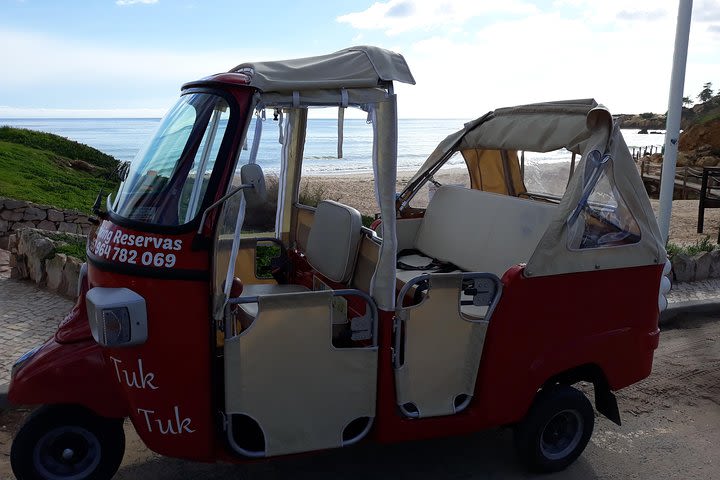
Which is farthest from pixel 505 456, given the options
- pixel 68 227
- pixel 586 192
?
pixel 68 227

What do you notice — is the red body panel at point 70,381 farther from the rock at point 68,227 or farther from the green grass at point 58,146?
the green grass at point 58,146

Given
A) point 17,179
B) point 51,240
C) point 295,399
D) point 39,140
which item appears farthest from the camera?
point 39,140

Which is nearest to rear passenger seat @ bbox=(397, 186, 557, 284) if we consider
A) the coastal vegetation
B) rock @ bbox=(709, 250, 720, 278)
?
rock @ bbox=(709, 250, 720, 278)

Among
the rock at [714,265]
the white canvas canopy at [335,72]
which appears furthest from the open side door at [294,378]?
the rock at [714,265]

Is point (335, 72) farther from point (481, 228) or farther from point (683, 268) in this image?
point (683, 268)

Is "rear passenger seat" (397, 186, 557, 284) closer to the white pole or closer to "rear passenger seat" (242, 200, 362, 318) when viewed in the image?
"rear passenger seat" (242, 200, 362, 318)

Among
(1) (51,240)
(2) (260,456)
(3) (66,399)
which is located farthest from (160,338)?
(1) (51,240)

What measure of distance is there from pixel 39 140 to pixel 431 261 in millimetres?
14721

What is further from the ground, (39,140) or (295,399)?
(39,140)

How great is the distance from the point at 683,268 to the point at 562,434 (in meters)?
4.83

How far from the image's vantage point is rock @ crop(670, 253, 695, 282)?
26.8 feet

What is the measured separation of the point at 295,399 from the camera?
3467mm

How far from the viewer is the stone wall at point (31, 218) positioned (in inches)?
389

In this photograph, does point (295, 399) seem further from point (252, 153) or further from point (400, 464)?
point (252, 153)
